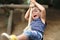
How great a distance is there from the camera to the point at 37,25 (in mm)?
2135

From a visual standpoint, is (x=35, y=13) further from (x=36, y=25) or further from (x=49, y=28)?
(x=49, y=28)

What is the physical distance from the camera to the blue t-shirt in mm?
2102

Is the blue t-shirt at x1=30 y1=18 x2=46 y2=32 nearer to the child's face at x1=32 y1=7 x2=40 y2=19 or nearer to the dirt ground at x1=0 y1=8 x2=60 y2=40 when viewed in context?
the child's face at x1=32 y1=7 x2=40 y2=19

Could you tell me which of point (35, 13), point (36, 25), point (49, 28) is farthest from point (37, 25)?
point (49, 28)

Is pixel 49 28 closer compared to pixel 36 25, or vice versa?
pixel 36 25

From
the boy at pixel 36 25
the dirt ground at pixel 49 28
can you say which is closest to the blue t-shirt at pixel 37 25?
the boy at pixel 36 25

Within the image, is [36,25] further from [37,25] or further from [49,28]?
[49,28]

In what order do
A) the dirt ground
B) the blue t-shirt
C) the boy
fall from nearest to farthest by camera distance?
the boy → the blue t-shirt → the dirt ground

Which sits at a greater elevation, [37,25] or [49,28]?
[37,25]

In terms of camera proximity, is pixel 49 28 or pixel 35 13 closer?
pixel 35 13

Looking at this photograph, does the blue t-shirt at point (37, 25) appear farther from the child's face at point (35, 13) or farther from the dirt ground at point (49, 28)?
the dirt ground at point (49, 28)

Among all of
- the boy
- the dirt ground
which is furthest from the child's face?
the dirt ground

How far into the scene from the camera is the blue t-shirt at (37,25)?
210 centimetres

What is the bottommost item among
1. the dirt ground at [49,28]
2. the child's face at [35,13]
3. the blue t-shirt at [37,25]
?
the dirt ground at [49,28]
